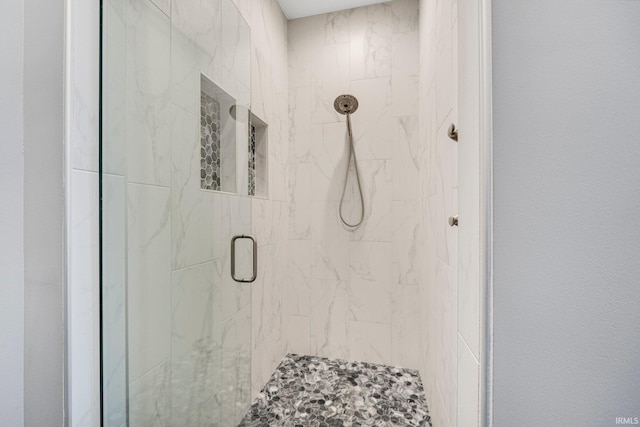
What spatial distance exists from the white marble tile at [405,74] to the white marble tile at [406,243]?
2.29 ft

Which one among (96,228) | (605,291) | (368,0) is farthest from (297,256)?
(368,0)

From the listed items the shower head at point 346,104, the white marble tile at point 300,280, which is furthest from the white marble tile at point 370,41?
the white marble tile at point 300,280

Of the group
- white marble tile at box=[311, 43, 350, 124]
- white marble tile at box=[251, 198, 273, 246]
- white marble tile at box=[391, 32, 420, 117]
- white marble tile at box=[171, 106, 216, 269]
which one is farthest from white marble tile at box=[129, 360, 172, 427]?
white marble tile at box=[391, 32, 420, 117]

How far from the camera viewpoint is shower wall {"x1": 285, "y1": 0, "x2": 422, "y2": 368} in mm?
1895

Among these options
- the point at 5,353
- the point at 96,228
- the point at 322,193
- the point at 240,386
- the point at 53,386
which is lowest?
the point at 240,386

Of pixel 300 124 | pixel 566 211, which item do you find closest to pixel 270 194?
pixel 300 124

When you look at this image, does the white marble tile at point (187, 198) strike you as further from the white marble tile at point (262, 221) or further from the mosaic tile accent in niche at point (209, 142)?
the white marble tile at point (262, 221)

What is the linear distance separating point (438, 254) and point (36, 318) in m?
1.35

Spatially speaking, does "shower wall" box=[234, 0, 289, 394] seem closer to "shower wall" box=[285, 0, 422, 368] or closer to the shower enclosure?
"shower wall" box=[285, 0, 422, 368]

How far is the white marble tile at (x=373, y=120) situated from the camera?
76.2 inches

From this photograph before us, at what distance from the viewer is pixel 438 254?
121 cm

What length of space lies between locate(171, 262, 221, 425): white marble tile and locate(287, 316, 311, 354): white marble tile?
42.1 inches

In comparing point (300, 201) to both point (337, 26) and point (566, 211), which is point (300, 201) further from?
point (566, 211)

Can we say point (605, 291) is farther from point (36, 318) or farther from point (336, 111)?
point (336, 111)
